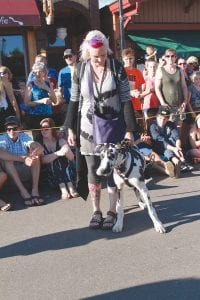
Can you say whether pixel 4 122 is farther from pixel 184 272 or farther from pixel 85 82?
pixel 184 272

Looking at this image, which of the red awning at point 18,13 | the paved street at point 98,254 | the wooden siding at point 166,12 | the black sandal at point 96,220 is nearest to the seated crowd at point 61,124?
the paved street at point 98,254

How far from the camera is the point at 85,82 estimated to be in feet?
14.9

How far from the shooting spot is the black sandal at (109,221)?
190 inches

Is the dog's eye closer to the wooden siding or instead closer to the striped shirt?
the striped shirt

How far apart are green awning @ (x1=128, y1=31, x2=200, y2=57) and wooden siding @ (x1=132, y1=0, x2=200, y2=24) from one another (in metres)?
0.36

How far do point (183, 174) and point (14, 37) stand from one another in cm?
656

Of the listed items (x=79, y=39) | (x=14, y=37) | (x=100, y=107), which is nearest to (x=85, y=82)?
(x=100, y=107)

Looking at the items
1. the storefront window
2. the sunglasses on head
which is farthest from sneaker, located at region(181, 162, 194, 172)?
the storefront window

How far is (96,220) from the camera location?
194 inches

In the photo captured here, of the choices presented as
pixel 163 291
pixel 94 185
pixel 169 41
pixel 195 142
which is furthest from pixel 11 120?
pixel 169 41

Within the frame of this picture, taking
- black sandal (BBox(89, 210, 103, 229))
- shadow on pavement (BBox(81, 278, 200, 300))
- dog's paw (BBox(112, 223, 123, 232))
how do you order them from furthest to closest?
black sandal (BBox(89, 210, 103, 229))
dog's paw (BBox(112, 223, 123, 232))
shadow on pavement (BBox(81, 278, 200, 300))

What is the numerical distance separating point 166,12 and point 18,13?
4.98 m

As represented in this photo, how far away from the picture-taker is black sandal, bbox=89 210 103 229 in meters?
4.89

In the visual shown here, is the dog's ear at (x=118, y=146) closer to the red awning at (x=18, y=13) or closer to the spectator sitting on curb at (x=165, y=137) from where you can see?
the spectator sitting on curb at (x=165, y=137)
